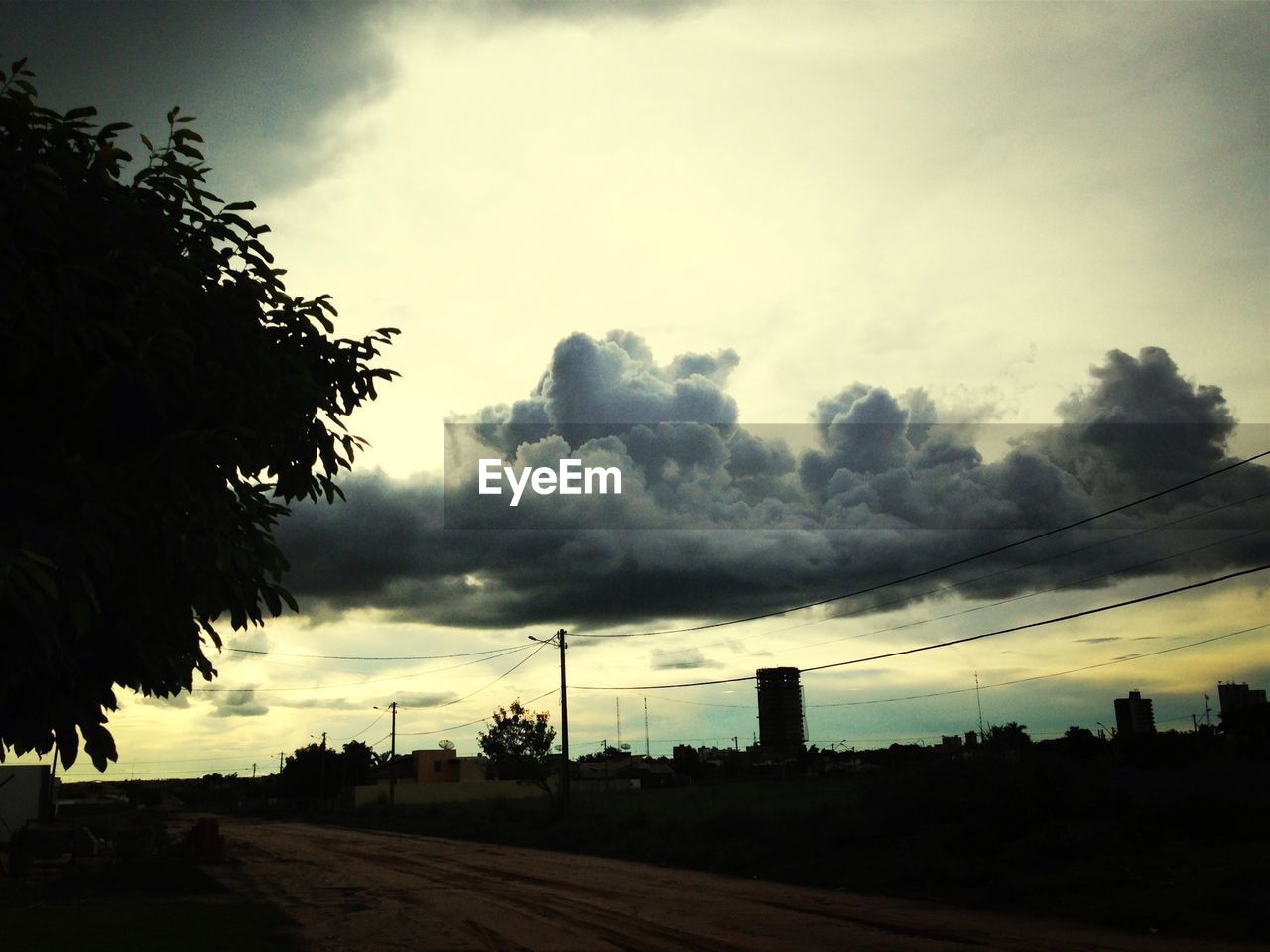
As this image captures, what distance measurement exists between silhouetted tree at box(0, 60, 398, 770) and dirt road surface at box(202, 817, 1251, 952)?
12.2m

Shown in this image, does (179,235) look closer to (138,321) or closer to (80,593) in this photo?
(138,321)

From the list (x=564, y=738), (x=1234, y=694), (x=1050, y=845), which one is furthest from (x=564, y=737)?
(x=1234, y=694)

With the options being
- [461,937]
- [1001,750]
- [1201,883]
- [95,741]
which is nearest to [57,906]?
[461,937]

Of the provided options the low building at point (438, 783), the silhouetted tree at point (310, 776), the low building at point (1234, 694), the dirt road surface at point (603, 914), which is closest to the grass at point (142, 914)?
the dirt road surface at point (603, 914)

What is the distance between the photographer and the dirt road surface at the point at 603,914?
17125mm

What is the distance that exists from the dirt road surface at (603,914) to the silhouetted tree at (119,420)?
40.1 feet

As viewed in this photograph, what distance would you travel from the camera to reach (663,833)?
42781mm

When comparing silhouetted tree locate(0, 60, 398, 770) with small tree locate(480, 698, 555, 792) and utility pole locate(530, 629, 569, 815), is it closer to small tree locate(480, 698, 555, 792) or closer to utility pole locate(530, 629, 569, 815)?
utility pole locate(530, 629, 569, 815)

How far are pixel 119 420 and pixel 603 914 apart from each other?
18.4 meters

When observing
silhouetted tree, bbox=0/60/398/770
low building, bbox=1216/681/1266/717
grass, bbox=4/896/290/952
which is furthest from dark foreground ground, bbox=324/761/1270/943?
low building, bbox=1216/681/1266/717

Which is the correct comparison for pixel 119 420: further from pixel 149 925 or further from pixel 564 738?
pixel 564 738

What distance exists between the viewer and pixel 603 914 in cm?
2156

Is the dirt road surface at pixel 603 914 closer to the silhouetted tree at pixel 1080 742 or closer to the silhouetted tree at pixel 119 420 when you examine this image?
the silhouetted tree at pixel 119 420

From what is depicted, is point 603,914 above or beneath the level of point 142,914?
beneath
